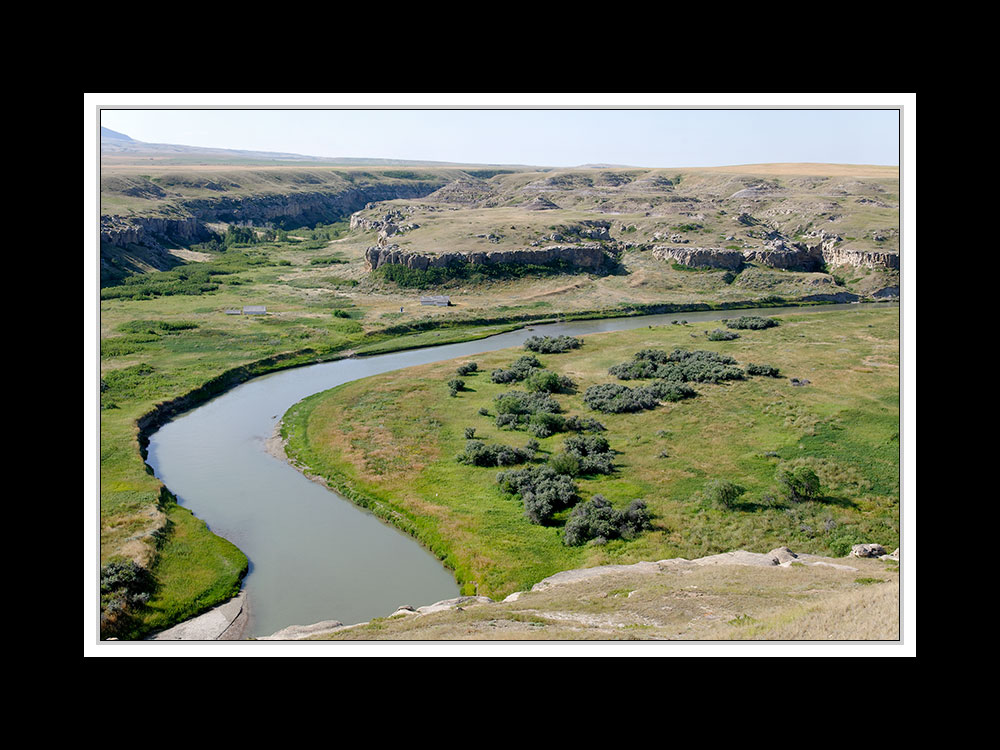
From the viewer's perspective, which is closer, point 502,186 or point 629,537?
Answer: point 629,537

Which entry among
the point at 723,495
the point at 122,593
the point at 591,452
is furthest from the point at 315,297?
the point at 723,495

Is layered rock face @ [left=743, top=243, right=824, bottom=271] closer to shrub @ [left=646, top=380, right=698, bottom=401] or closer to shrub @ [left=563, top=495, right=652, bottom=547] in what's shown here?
shrub @ [left=646, top=380, right=698, bottom=401]

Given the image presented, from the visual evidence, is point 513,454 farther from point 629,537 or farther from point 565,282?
point 565,282

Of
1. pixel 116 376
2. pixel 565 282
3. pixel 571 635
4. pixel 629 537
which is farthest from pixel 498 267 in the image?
pixel 571 635

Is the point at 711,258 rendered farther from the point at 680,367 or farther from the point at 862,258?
the point at 680,367

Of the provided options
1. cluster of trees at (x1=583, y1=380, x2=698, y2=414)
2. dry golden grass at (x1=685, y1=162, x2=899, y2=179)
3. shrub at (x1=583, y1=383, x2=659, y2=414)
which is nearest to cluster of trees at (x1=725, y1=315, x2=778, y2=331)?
cluster of trees at (x1=583, y1=380, x2=698, y2=414)

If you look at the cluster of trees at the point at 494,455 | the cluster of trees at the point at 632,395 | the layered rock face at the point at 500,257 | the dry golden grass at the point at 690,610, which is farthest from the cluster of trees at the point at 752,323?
the dry golden grass at the point at 690,610

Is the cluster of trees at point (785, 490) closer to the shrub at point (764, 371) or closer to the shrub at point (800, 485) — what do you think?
the shrub at point (800, 485)
